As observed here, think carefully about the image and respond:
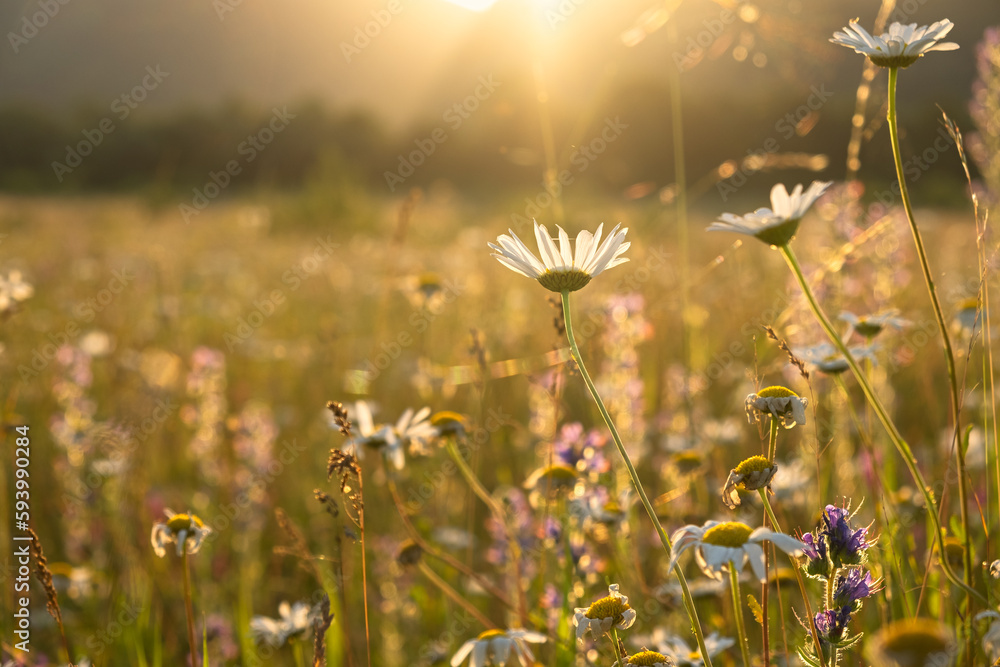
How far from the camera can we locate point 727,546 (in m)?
0.71

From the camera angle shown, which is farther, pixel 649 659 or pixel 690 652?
pixel 690 652

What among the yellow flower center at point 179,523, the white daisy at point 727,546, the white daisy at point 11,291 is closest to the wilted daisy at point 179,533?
the yellow flower center at point 179,523

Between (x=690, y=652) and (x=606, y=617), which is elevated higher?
(x=606, y=617)

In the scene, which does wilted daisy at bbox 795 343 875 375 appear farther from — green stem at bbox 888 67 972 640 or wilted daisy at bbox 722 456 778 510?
wilted daisy at bbox 722 456 778 510

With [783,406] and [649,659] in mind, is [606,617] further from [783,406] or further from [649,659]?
[783,406]

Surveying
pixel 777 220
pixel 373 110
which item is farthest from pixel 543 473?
pixel 373 110

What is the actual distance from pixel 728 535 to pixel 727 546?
2 centimetres

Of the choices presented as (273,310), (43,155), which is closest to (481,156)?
(43,155)

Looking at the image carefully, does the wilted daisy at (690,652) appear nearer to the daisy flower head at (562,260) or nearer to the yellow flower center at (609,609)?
the yellow flower center at (609,609)

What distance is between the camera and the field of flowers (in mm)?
819

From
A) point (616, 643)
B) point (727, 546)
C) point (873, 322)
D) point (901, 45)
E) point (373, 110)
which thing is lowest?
point (616, 643)

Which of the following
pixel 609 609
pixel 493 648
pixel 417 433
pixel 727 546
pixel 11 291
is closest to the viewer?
pixel 727 546

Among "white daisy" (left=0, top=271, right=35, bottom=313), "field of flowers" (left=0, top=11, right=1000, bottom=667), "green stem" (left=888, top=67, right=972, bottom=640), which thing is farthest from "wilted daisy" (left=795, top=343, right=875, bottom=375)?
"white daisy" (left=0, top=271, right=35, bottom=313)

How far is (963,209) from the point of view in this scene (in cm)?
1148
